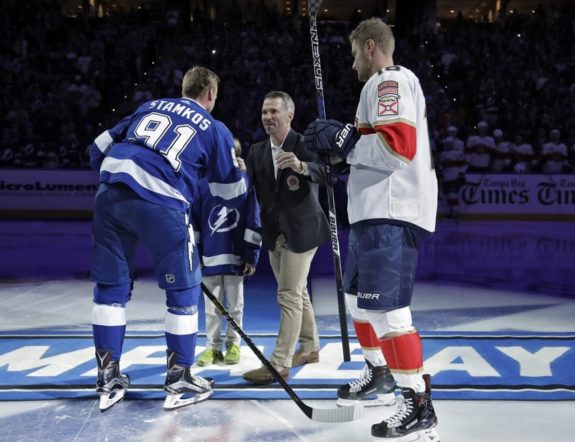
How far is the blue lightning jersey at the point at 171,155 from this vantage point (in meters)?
3.80

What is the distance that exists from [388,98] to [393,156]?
26cm

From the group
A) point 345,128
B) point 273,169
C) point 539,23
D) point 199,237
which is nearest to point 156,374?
point 199,237

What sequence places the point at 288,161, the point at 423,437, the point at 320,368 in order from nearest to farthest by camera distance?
the point at 423,437
the point at 288,161
the point at 320,368

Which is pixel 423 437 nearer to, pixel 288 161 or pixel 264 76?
pixel 288 161

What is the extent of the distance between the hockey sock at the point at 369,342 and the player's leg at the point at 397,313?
1.54 ft

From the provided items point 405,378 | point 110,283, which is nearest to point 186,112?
point 110,283

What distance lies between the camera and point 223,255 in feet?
15.4

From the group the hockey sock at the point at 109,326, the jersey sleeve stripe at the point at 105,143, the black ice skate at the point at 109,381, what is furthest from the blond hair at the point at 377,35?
the black ice skate at the point at 109,381

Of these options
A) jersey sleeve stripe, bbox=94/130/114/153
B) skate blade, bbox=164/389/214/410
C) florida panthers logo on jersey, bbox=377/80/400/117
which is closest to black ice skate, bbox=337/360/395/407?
skate blade, bbox=164/389/214/410

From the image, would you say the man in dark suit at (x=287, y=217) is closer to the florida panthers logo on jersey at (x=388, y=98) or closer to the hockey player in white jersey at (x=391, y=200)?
the hockey player in white jersey at (x=391, y=200)

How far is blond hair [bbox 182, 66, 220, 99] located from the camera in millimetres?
4078

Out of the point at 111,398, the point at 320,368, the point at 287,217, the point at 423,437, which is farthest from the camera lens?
the point at 320,368

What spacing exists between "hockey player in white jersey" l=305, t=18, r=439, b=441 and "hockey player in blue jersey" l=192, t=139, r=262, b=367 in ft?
4.06

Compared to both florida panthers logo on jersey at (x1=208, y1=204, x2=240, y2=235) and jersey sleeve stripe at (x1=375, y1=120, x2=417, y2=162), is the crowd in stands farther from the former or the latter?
jersey sleeve stripe at (x1=375, y1=120, x2=417, y2=162)
